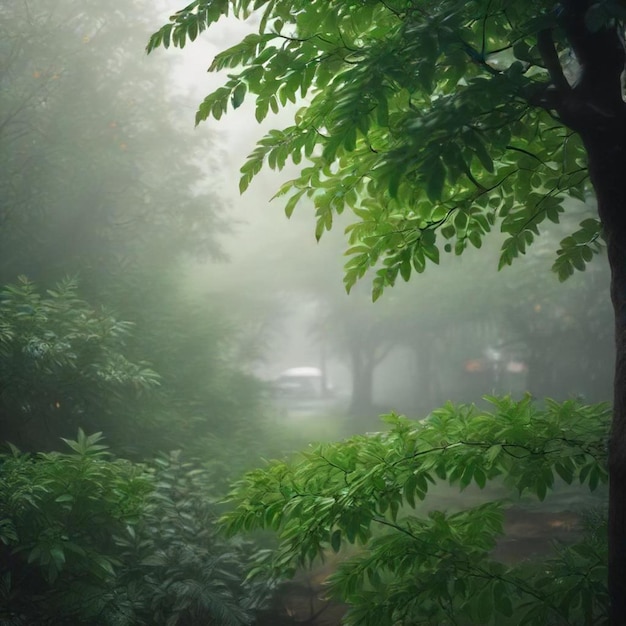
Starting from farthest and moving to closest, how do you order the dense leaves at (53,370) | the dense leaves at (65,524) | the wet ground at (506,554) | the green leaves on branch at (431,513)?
the wet ground at (506,554) < the dense leaves at (53,370) < the dense leaves at (65,524) < the green leaves on branch at (431,513)

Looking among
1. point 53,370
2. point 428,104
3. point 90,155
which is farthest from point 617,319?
point 90,155

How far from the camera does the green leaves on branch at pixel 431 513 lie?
2652 millimetres

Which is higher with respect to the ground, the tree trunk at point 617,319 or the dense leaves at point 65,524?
the tree trunk at point 617,319

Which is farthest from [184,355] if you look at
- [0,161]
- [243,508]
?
[243,508]

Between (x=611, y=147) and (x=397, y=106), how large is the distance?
35.6 inches

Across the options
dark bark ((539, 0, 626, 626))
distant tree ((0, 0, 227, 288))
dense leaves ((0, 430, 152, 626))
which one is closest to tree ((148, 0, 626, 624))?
dark bark ((539, 0, 626, 626))

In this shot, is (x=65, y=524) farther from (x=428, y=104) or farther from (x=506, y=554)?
(x=506, y=554)

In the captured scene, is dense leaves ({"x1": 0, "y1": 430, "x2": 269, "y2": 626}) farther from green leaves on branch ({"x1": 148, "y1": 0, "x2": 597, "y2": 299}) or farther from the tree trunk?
the tree trunk

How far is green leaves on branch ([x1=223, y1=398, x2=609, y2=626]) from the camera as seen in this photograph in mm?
2652

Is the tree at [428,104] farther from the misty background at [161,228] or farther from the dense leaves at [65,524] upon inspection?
the dense leaves at [65,524]

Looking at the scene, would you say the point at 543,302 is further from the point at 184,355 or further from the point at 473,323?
the point at 184,355

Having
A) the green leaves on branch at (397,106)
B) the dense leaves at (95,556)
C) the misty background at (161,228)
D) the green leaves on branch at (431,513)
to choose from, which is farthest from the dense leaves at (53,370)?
the green leaves on branch at (397,106)

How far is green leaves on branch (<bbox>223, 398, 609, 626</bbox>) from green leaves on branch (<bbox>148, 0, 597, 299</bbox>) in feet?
2.70

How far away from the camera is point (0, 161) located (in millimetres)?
8781
